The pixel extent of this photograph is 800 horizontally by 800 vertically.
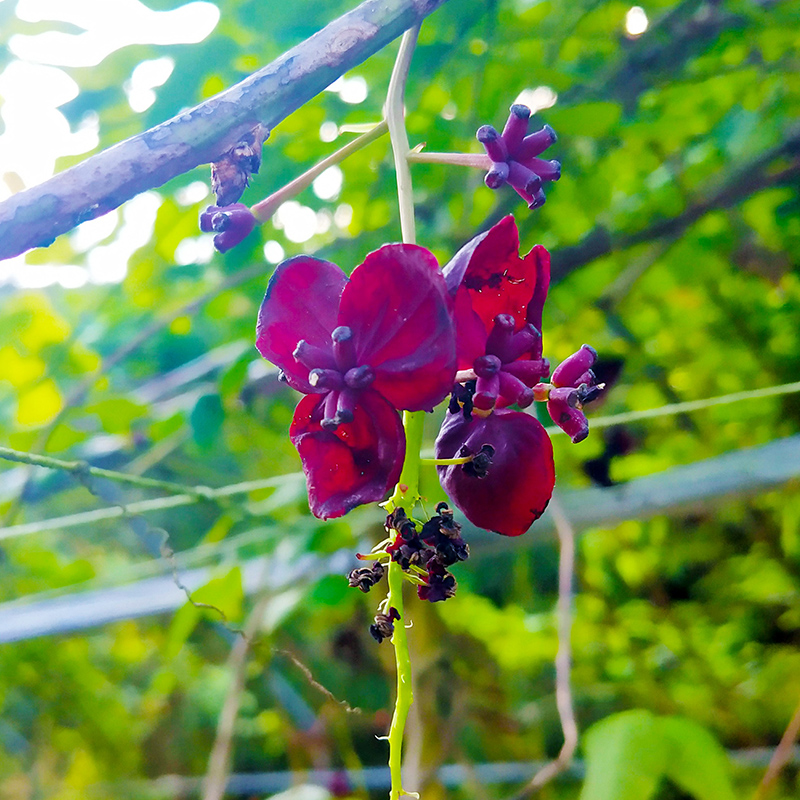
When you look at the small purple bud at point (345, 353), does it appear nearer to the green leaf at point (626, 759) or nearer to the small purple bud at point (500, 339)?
the small purple bud at point (500, 339)

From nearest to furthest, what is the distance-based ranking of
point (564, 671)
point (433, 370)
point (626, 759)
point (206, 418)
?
point (433, 370) < point (564, 671) < point (626, 759) < point (206, 418)

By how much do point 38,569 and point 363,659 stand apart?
2.17 feet

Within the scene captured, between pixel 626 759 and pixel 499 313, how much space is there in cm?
61

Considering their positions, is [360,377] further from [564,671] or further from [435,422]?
[435,422]

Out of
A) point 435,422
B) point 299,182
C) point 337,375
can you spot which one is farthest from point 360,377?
point 435,422

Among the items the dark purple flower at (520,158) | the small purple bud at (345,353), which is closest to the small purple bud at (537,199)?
the dark purple flower at (520,158)

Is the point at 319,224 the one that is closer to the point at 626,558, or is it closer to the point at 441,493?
the point at 441,493

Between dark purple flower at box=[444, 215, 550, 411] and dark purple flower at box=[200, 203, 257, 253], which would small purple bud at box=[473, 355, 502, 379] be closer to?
dark purple flower at box=[444, 215, 550, 411]

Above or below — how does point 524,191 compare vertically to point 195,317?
below

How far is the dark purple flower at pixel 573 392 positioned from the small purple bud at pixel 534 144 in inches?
3.6

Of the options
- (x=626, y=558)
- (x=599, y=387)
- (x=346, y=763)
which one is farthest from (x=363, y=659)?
(x=599, y=387)

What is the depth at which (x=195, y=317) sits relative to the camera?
4.12 ft

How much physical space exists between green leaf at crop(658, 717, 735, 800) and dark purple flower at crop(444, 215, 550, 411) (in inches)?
24.3

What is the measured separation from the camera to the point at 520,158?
0.33 meters
